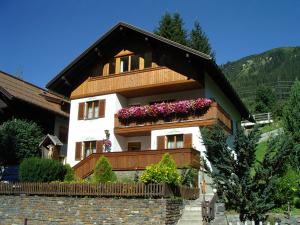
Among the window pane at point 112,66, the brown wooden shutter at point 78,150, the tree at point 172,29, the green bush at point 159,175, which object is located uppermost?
the tree at point 172,29

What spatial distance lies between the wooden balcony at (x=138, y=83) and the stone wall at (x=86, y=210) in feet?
33.9

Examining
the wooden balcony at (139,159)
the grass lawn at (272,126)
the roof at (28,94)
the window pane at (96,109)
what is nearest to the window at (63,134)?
the roof at (28,94)

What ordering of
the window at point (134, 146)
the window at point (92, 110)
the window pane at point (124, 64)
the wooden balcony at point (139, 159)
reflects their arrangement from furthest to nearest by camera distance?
the window at point (92, 110) < the window pane at point (124, 64) < the window at point (134, 146) < the wooden balcony at point (139, 159)

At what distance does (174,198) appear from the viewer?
16844 mm

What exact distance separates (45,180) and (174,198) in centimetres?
778

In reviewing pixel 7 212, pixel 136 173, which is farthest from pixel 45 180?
pixel 136 173

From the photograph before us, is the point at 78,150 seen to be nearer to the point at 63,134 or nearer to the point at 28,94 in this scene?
the point at 63,134

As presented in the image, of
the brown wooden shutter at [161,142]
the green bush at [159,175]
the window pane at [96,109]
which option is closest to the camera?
the green bush at [159,175]

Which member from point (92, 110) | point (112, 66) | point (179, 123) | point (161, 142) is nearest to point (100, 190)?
point (161, 142)

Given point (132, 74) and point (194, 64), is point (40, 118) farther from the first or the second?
point (194, 64)

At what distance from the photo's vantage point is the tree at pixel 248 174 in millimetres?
16125

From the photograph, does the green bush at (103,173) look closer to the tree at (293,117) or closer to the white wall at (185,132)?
the white wall at (185,132)

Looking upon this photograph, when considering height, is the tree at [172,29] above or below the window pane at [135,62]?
above

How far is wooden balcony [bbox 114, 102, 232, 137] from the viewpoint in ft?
80.2
